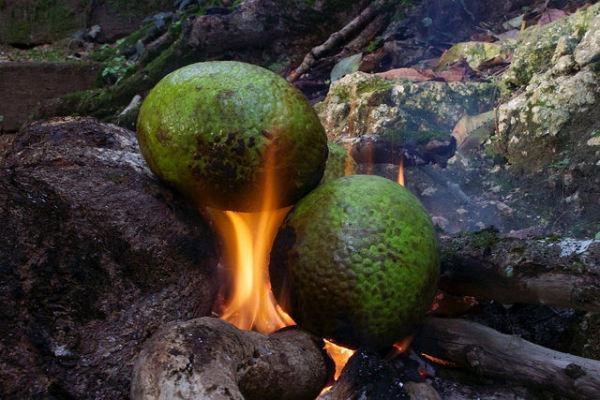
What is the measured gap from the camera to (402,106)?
446 centimetres

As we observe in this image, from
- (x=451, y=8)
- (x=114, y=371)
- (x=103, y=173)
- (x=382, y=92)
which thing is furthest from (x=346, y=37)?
(x=114, y=371)

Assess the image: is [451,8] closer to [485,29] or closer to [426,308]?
[485,29]

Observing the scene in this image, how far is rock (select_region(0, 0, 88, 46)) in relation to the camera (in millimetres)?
9828

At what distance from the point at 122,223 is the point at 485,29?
185 inches

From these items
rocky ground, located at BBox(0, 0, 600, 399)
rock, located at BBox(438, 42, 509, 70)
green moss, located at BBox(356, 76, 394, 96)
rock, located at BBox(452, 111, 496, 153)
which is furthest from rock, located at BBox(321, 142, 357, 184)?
rock, located at BBox(438, 42, 509, 70)

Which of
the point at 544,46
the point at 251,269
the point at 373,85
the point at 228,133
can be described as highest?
the point at 228,133

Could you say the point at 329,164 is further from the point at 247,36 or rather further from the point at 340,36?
the point at 247,36

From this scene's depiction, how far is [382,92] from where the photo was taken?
4.52 metres

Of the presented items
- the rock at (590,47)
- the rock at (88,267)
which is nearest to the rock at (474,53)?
the rock at (590,47)

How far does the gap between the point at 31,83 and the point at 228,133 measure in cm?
682

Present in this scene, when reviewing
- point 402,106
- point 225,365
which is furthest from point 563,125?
point 225,365

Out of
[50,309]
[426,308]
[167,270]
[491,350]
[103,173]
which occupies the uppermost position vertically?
[103,173]

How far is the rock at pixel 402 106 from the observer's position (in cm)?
436

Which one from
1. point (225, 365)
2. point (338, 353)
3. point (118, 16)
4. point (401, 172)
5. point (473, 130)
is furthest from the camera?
point (118, 16)
